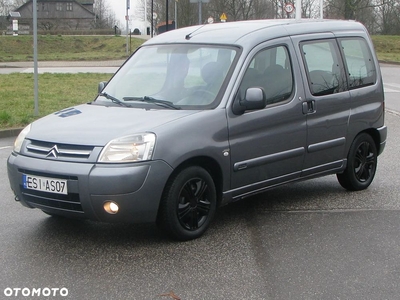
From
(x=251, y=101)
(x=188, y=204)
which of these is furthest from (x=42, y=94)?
(x=188, y=204)

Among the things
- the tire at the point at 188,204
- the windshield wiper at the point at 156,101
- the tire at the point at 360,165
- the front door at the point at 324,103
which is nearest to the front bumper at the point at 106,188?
the tire at the point at 188,204

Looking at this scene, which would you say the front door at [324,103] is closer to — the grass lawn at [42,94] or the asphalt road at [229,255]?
the asphalt road at [229,255]

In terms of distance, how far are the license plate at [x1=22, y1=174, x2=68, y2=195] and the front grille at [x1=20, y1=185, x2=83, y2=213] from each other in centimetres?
3

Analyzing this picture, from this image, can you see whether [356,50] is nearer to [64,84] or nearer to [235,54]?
[235,54]

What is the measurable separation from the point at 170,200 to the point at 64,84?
17.1 meters

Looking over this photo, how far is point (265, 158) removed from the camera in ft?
20.7

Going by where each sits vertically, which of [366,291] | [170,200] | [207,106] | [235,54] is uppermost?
[235,54]

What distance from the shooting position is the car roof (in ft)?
21.4

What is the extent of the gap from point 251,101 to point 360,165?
2.30 metres

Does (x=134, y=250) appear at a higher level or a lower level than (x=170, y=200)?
lower

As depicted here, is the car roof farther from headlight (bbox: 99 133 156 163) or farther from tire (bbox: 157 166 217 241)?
headlight (bbox: 99 133 156 163)

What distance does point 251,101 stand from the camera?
19.5 feet

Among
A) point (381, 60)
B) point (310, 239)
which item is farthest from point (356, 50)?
point (381, 60)

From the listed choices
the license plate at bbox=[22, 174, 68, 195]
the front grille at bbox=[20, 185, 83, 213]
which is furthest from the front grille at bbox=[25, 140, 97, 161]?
the front grille at bbox=[20, 185, 83, 213]
